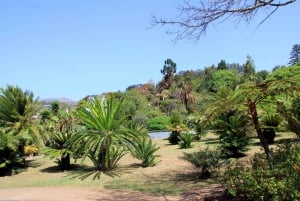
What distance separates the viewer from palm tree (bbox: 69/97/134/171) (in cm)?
1281

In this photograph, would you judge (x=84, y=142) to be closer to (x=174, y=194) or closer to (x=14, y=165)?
(x=14, y=165)

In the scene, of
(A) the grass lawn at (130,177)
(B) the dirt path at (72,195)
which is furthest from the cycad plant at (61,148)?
(B) the dirt path at (72,195)

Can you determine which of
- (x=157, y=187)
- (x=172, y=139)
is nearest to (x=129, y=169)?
(x=157, y=187)

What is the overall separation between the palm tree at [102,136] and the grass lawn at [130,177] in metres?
0.52

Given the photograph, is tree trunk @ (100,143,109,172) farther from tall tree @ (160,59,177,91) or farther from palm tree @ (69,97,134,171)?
tall tree @ (160,59,177,91)

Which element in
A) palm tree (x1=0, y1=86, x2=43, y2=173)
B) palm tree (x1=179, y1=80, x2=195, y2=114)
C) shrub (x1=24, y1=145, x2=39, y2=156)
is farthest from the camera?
palm tree (x1=179, y1=80, x2=195, y2=114)

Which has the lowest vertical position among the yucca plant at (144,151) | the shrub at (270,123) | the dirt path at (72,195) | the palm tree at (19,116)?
the dirt path at (72,195)

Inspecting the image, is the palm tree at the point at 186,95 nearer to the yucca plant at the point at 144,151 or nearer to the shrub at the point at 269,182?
the yucca plant at the point at 144,151

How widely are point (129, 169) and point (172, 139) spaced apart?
688 cm

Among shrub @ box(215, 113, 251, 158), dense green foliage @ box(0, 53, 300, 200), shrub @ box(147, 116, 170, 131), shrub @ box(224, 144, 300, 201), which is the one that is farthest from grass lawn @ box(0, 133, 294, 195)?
shrub @ box(147, 116, 170, 131)

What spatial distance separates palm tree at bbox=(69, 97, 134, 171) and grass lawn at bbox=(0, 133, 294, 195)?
520 millimetres

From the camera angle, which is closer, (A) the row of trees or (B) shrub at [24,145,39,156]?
(A) the row of trees

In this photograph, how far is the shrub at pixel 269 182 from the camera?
5.86 metres

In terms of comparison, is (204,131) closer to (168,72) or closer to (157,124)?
(157,124)
